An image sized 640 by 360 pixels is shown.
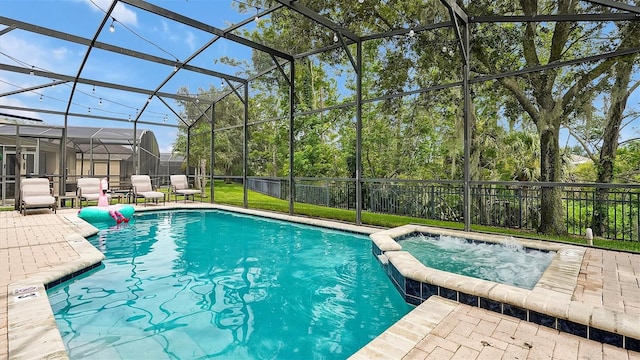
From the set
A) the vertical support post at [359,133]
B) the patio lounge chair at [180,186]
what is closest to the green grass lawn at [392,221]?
the vertical support post at [359,133]

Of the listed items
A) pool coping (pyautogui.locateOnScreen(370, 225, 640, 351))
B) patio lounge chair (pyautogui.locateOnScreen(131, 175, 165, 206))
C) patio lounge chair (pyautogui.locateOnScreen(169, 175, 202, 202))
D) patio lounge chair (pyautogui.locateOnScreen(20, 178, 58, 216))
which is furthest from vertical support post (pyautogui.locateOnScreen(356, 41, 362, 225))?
patio lounge chair (pyautogui.locateOnScreen(20, 178, 58, 216))

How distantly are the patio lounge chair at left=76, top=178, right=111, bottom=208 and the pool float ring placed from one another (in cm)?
169

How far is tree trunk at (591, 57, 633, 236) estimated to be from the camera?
5.95 m

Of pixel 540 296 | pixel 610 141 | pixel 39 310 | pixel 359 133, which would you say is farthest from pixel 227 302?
pixel 610 141

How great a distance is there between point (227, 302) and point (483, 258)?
350 cm

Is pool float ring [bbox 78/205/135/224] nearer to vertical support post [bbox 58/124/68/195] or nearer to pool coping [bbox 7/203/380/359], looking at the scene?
pool coping [bbox 7/203/380/359]

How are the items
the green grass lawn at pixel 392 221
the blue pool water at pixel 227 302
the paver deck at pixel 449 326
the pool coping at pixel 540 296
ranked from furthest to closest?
1. the green grass lawn at pixel 392 221
2. the blue pool water at pixel 227 302
3. the pool coping at pixel 540 296
4. the paver deck at pixel 449 326

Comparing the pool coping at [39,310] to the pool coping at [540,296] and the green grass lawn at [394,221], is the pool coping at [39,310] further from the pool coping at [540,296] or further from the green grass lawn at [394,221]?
the green grass lawn at [394,221]

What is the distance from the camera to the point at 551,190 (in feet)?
20.6

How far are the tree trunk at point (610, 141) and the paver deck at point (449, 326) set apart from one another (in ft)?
9.48

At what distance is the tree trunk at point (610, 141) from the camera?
5945 mm

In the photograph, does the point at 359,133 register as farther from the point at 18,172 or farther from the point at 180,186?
the point at 18,172

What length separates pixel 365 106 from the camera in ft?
41.9

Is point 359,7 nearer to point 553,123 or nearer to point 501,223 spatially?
point 553,123
